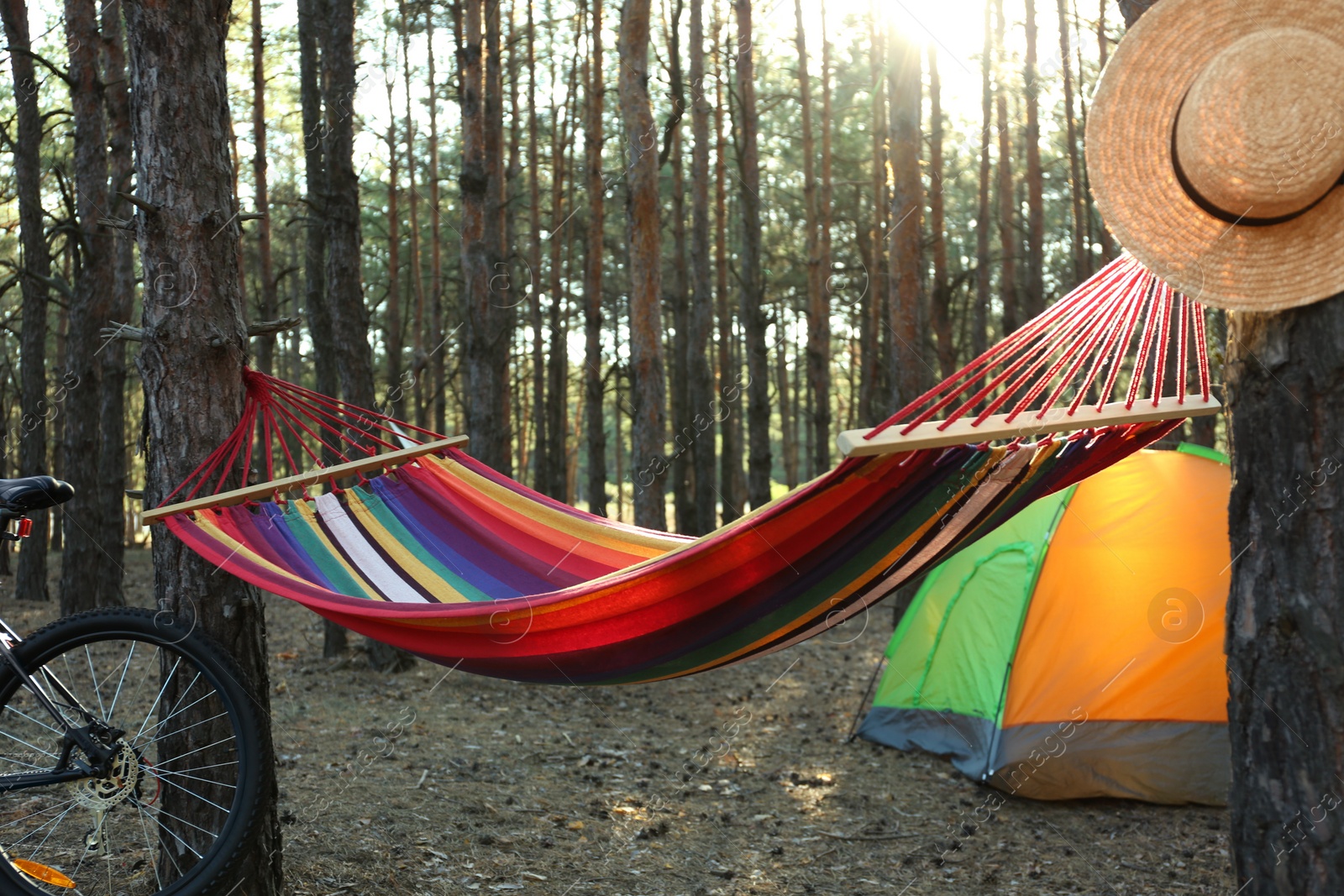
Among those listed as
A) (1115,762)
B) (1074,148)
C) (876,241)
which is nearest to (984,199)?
(1074,148)

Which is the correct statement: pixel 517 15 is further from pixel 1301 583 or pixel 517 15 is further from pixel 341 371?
pixel 1301 583

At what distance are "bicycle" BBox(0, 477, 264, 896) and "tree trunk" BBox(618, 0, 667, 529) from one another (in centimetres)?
334

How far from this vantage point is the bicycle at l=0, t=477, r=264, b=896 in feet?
6.45

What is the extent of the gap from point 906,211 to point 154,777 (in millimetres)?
5010

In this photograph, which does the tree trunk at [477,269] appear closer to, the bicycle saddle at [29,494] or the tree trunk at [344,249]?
the tree trunk at [344,249]

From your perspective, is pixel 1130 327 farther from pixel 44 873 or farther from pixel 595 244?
pixel 595 244

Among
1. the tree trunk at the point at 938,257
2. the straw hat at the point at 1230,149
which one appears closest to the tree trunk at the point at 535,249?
the tree trunk at the point at 938,257

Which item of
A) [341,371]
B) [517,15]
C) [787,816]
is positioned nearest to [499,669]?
[787,816]

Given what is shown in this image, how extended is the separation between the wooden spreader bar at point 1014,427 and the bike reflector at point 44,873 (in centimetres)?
176

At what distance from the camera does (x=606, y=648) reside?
2197 millimetres

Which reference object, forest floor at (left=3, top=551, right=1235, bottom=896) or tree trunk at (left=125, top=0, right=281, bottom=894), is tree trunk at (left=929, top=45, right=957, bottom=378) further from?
tree trunk at (left=125, top=0, right=281, bottom=894)

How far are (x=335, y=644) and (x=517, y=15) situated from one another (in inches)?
310

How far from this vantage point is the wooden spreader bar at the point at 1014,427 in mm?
1841

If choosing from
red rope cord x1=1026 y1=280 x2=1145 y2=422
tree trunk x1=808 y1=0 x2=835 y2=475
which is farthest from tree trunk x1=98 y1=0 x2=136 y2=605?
tree trunk x1=808 y1=0 x2=835 y2=475
